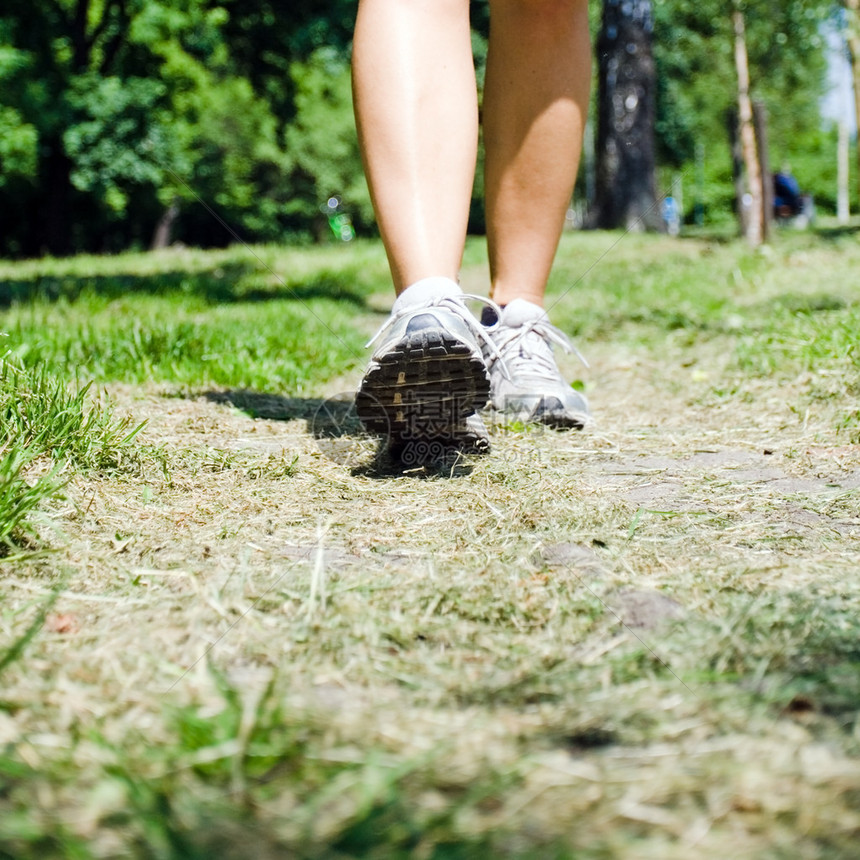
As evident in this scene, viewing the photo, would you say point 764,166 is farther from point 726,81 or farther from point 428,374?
point 726,81

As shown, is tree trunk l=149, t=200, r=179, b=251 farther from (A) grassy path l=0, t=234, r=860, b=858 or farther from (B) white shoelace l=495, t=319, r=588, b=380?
(B) white shoelace l=495, t=319, r=588, b=380

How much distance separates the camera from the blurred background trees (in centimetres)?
1038

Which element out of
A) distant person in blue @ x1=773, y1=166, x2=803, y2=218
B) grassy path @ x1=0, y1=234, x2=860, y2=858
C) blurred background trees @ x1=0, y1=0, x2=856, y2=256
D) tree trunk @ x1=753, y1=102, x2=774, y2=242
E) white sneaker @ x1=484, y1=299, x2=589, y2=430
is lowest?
grassy path @ x1=0, y1=234, x2=860, y2=858

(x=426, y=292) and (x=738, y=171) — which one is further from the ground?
(x=738, y=171)

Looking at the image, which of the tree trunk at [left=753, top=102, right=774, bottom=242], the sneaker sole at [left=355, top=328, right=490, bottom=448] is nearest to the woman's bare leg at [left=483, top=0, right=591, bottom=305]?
the sneaker sole at [left=355, top=328, right=490, bottom=448]

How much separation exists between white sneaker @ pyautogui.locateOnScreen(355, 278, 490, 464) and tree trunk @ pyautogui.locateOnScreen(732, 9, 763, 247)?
7.33m

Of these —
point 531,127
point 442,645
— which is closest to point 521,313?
point 531,127

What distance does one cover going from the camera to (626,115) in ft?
36.0

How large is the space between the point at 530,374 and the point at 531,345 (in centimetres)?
9

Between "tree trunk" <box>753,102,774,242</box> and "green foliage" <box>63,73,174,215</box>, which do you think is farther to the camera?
"green foliage" <box>63,73,174,215</box>

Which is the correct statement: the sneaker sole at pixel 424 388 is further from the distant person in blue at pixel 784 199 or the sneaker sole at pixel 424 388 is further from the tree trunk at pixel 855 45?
the distant person in blue at pixel 784 199

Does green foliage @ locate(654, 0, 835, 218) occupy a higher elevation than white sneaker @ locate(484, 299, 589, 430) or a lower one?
higher

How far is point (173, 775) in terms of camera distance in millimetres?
730

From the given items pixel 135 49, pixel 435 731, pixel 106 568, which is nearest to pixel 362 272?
pixel 106 568
